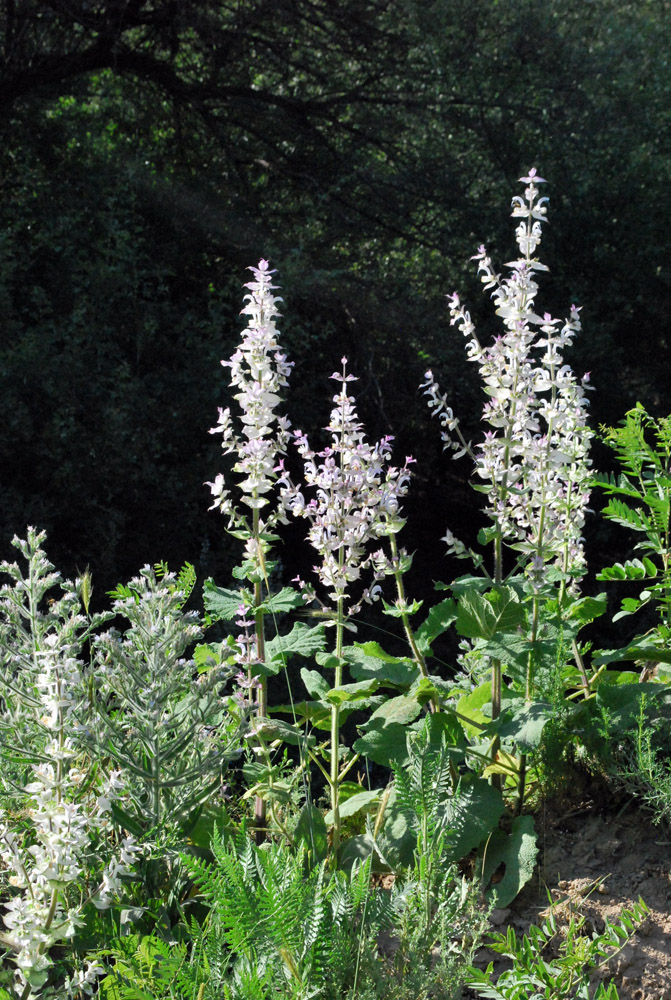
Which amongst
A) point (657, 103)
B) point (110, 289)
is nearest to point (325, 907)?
point (110, 289)

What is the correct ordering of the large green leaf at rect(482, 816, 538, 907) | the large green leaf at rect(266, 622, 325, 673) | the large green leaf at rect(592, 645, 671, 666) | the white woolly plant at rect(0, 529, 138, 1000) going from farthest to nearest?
the large green leaf at rect(592, 645, 671, 666) → the large green leaf at rect(266, 622, 325, 673) → the large green leaf at rect(482, 816, 538, 907) → the white woolly plant at rect(0, 529, 138, 1000)

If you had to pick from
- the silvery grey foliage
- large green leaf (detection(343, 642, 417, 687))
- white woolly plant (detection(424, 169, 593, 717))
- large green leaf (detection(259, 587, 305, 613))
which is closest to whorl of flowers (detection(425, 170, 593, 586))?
white woolly plant (detection(424, 169, 593, 717))

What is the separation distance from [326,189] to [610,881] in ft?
18.3

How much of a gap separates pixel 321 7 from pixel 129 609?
5999 mm

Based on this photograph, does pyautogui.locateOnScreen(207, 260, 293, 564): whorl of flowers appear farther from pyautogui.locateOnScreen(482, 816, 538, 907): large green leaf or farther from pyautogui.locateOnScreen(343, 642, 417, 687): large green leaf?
pyautogui.locateOnScreen(482, 816, 538, 907): large green leaf

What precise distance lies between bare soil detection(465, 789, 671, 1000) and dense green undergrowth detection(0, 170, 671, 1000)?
7 centimetres

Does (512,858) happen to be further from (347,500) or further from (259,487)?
(259,487)

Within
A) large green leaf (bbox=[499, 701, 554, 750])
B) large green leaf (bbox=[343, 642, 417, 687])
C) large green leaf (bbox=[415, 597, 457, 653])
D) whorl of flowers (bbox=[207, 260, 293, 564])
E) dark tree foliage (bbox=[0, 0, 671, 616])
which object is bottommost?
large green leaf (bbox=[499, 701, 554, 750])

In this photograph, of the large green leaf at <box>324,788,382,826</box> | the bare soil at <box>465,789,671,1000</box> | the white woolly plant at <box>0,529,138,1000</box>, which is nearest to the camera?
the white woolly plant at <box>0,529,138,1000</box>

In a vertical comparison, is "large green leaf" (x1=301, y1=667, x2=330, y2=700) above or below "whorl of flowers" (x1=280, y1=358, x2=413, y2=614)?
below

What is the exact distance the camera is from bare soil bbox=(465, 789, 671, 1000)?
1986 millimetres

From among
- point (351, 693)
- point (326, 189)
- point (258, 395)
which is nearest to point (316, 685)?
point (351, 693)

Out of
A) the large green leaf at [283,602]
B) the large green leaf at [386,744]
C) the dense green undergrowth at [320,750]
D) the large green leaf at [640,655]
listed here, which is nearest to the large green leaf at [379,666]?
the dense green undergrowth at [320,750]

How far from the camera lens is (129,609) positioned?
1.97 metres
